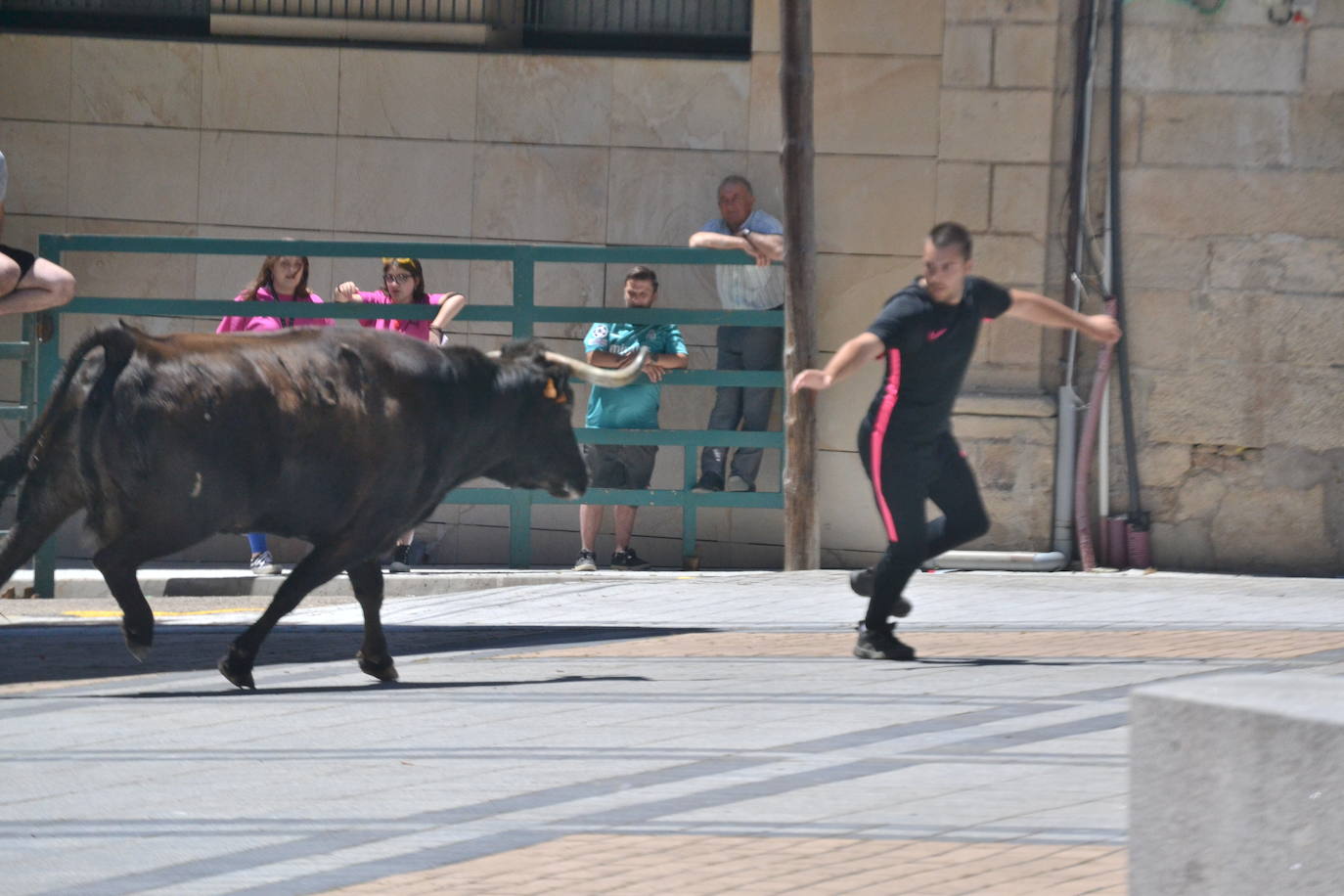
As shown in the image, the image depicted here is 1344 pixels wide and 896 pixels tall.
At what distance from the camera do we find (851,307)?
43.9ft

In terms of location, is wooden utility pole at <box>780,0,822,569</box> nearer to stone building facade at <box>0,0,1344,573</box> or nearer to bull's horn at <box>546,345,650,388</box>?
stone building facade at <box>0,0,1344,573</box>

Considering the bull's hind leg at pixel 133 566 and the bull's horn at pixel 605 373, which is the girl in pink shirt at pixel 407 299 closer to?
the bull's horn at pixel 605 373

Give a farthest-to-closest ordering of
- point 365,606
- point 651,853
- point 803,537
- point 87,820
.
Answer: point 803,537 → point 365,606 → point 87,820 → point 651,853

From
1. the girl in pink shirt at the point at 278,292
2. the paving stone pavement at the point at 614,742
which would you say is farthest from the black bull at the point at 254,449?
the girl in pink shirt at the point at 278,292

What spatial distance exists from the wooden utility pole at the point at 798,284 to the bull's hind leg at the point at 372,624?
416cm

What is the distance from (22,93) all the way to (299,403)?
6.64 meters

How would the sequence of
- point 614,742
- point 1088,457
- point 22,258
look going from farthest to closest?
point 1088,457 < point 22,258 < point 614,742

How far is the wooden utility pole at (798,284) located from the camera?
40.9 ft

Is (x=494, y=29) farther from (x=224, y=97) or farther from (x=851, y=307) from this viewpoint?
(x=851, y=307)

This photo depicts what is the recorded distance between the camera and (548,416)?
31.4 feet

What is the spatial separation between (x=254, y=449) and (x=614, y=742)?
7.27ft

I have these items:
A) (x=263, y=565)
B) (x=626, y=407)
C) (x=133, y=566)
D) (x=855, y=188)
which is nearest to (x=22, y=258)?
(x=133, y=566)

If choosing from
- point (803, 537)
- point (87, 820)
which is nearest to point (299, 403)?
point (87, 820)

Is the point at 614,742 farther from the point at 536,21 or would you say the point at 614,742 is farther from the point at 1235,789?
the point at 536,21
